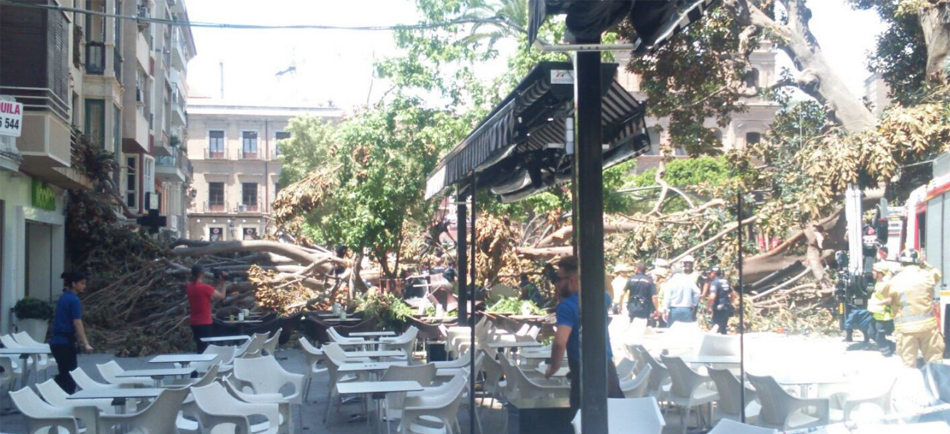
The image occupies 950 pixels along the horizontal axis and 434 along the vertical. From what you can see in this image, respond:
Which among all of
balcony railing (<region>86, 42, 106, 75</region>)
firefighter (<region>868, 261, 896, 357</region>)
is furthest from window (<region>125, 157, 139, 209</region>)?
firefighter (<region>868, 261, 896, 357</region>)

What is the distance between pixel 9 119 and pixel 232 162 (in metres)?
54.9

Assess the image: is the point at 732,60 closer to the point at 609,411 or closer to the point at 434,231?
the point at 434,231

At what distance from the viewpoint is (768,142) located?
853 inches

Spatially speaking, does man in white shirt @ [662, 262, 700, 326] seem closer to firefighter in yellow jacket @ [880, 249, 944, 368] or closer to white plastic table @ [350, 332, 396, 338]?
firefighter in yellow jacket @ [880, 249, 944, 368]

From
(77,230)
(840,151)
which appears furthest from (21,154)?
(840,151)

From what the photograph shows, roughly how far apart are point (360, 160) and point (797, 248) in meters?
10.4

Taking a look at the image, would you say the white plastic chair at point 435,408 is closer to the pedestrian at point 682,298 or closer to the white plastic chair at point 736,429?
the white plastic chair at point 736,429

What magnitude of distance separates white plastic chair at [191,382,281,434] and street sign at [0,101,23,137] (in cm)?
785

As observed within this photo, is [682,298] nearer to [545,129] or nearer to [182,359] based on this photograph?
[545,129]

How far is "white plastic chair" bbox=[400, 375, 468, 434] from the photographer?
8172 millimetres

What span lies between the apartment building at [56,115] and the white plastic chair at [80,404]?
7.35m

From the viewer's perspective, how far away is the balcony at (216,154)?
2643 inches

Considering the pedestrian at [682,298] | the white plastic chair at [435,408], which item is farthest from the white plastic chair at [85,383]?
the pedestrian at [682,298]

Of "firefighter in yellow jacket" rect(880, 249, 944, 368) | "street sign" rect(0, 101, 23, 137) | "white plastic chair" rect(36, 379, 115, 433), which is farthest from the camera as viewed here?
"street sign" rect(0, 101, 23, 137)
